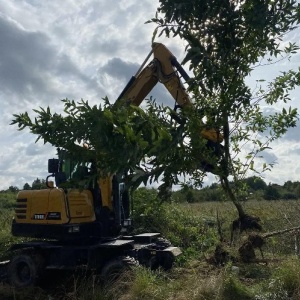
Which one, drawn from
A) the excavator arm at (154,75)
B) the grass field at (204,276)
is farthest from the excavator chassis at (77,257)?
the excavator arm at (154,75)

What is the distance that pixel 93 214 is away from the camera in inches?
489

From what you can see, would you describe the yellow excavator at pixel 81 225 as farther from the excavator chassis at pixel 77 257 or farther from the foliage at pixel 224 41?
the foliage at pixel 224 41

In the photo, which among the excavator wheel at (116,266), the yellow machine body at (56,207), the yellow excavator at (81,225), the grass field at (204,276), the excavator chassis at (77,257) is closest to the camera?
the grass field at (204,276)

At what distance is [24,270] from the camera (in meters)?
12.3

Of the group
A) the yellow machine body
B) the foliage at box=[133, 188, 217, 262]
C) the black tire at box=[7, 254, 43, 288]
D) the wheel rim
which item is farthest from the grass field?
the yellow machine body

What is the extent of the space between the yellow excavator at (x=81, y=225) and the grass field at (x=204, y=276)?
1.31 feet

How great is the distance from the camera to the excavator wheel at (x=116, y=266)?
36.0 ft

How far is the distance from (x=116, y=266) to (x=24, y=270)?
2.36 m

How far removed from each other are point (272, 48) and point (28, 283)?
7.67 metres

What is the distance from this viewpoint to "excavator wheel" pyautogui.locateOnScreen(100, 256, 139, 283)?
11.0 m

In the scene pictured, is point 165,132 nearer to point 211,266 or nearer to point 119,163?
point 119,163

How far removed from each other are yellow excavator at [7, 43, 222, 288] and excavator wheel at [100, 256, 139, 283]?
0.19 metres

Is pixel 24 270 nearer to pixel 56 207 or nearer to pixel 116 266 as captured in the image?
pixel 56 207

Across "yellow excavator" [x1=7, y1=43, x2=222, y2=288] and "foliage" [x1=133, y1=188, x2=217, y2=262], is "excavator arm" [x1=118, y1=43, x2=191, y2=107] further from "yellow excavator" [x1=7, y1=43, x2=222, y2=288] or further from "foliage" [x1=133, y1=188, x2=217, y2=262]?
"foliage" [x1=133, y1=188, x2=217, y2=262]
